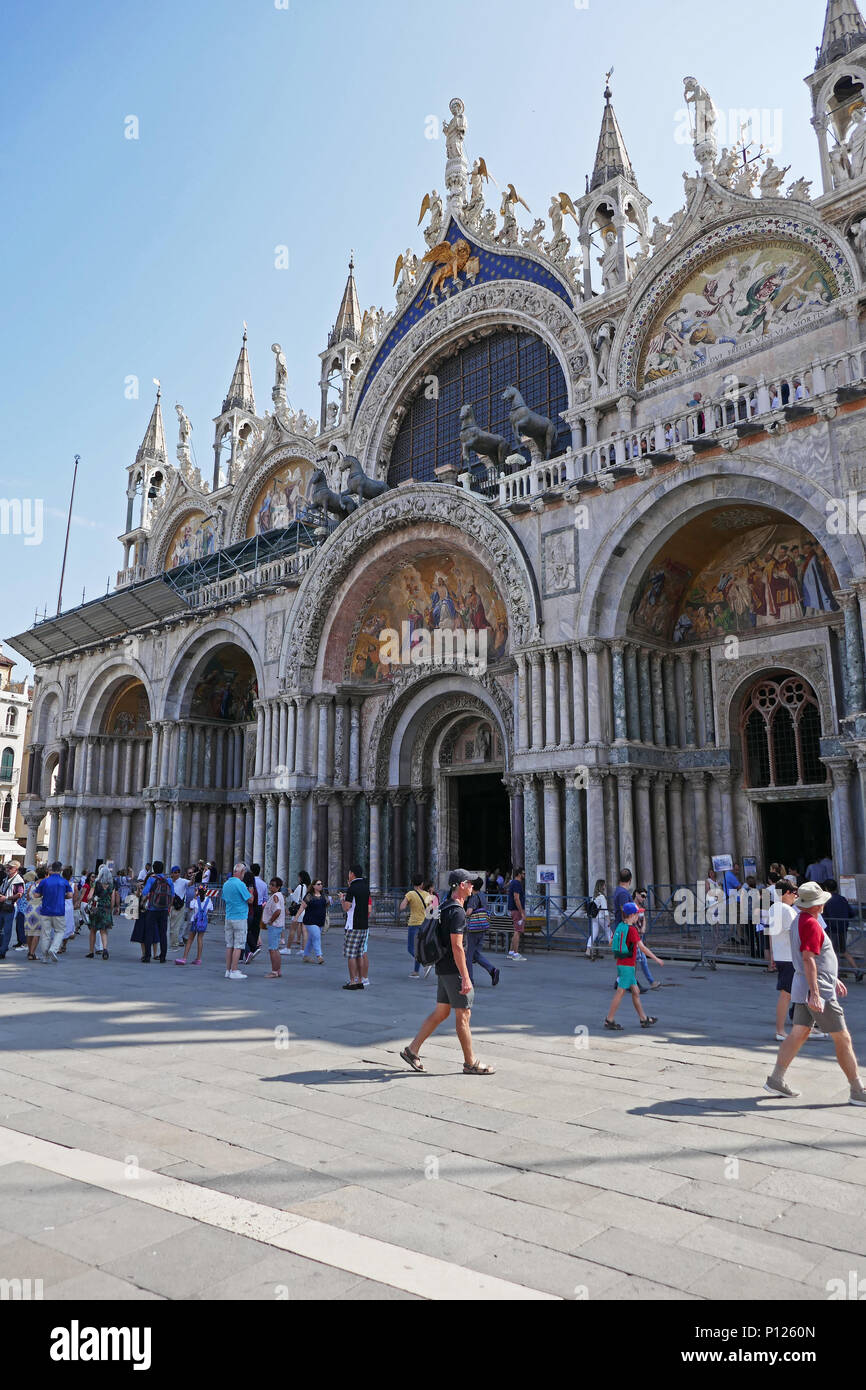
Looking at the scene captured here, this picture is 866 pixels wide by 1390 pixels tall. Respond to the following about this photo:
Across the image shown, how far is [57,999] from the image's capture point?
1084cm

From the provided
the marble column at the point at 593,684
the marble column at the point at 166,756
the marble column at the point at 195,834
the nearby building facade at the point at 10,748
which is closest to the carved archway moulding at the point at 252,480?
the marble column at the point at 166,756

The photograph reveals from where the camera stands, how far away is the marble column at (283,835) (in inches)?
965

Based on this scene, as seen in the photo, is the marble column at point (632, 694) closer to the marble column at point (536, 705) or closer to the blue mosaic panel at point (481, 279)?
the marble column at point (536, 705)

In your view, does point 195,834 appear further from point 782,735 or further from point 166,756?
point 782,735

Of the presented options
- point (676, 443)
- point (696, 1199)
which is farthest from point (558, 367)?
point (696, 1199)

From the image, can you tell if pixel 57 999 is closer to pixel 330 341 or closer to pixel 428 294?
pixel 428 294

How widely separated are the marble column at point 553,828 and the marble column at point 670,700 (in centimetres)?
272

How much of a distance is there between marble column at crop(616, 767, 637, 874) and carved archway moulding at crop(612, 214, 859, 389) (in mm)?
8981

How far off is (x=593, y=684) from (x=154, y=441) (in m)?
29.7

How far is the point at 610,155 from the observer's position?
941 inches

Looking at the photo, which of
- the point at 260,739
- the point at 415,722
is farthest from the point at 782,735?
the point at 260,739

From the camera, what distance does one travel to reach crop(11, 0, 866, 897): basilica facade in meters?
17.6

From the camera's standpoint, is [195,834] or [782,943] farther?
[195,834]

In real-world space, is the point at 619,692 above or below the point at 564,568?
below
